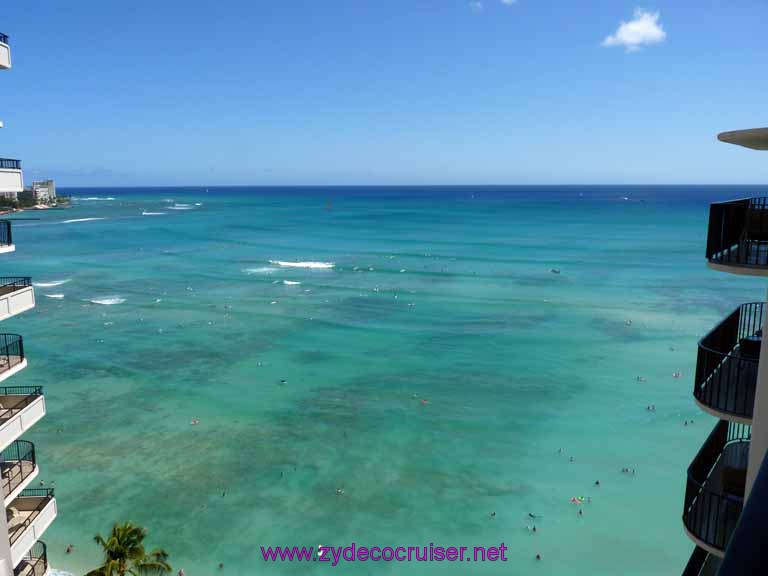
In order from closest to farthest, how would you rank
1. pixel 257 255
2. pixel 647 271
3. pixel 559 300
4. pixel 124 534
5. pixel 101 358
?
pixel 124 534, pixel 101 358, pixel 559 300, pixel 647 271, pixel 257 255

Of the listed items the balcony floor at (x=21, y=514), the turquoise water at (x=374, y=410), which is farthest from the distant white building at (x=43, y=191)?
the balcony floor at (x=21, y=514)

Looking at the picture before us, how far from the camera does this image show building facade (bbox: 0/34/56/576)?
10.7 meters

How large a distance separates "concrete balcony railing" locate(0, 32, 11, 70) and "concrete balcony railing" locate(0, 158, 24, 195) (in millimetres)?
1627

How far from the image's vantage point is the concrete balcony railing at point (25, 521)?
11.5m

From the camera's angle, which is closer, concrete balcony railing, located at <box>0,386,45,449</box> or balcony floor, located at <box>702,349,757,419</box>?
balcony floor, located at <box>702,349,757,419</box>

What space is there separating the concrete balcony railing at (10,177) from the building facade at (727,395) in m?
11.3

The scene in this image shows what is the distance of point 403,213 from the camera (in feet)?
528

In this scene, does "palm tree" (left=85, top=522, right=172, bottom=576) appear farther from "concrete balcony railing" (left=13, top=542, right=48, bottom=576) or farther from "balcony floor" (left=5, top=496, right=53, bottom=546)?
"balcony floor" (left=5, top=496, right=53, bottom=546)

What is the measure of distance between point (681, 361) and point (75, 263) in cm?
6747

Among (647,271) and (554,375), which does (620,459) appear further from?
(647,271)

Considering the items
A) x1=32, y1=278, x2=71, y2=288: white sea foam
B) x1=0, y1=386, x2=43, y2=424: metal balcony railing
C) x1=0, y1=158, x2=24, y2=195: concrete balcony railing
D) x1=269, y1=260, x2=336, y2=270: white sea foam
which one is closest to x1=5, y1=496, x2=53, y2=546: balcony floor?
x1=0, y1=386, x2=43, y2=424: metal balcony railing

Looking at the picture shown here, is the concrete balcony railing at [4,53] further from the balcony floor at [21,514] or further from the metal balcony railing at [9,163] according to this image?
the balcony floor at [21,514]

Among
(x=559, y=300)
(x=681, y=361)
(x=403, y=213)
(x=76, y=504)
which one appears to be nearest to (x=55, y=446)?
(x=76, y=504)

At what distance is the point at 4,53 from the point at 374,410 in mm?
23092
